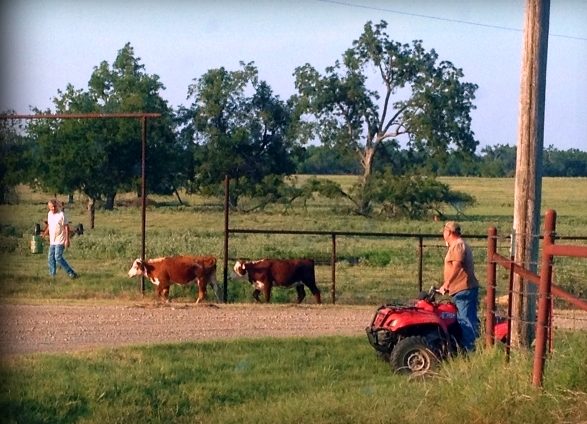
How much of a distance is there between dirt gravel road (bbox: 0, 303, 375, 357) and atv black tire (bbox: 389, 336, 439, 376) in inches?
133

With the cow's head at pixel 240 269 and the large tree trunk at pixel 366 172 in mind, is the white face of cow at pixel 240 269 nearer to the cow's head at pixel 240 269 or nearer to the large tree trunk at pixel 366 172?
the cow's head at pixel 240 269

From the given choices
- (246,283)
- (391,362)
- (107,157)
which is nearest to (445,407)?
→ (391,362)

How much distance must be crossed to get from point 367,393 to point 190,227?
101 feet

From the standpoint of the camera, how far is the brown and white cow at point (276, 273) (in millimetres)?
18422

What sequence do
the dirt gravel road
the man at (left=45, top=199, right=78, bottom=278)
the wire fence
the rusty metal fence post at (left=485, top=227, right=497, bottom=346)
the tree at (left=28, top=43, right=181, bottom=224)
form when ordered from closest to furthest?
the wire fence → the rusty metal fence post at (left=485, top=227, right=497, bottom=346) → the dirt gravel road → the man at (left=45, top=199, right=78, bottom=278) → the tree at (left=28, top=43, right=181, bottom=224)

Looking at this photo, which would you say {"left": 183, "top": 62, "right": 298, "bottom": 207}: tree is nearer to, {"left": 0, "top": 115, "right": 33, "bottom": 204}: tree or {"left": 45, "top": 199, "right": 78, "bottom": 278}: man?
{"left": 0, "top": 115, "right": 33, "bottom": 204}: tree

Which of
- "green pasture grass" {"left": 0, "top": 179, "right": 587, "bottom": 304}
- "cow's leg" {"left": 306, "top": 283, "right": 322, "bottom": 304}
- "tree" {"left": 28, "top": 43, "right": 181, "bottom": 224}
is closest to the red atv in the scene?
"green pasture grass" {"left": 0, "top": 179, "right": 587, "bottom": 304}

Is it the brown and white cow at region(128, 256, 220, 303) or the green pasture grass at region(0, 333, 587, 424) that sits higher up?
the brown and white cow at region(128, 256, 220, 303)

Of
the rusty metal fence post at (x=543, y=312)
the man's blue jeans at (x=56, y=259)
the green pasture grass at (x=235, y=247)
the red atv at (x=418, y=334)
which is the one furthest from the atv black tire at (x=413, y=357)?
the man's blue jeans at (x=56, y=259)

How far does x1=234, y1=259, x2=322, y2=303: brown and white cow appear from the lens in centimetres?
1842

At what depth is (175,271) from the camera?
1805cm

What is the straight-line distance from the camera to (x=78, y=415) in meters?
9.73

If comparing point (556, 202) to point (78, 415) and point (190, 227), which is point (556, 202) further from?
point (78, 415)

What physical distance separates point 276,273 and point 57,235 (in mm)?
4149
